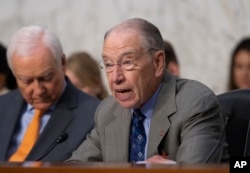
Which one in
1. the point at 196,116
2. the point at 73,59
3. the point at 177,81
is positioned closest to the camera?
the point at 196,116

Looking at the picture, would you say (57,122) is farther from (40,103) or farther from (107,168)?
(107,168)

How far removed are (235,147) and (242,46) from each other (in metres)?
1.95

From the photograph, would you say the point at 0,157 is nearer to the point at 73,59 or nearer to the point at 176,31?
the point at 73,59

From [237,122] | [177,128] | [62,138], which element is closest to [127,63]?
[177,128]

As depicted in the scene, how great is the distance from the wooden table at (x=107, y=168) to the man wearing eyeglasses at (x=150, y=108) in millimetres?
697

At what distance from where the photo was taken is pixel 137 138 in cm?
317

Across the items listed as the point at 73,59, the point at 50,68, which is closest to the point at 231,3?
the point at 73,59

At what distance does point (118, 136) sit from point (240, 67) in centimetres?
205

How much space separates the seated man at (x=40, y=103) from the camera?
374 cm

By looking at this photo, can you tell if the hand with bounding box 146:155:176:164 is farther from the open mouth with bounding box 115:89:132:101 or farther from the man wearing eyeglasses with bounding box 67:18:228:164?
the open mouth with bounding box 115:89:132:101

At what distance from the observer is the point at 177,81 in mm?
3244

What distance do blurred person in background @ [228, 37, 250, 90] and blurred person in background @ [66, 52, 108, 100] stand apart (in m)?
0.80

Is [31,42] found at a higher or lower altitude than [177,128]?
higher

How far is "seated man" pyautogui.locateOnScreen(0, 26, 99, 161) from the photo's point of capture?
3736 millimetres
